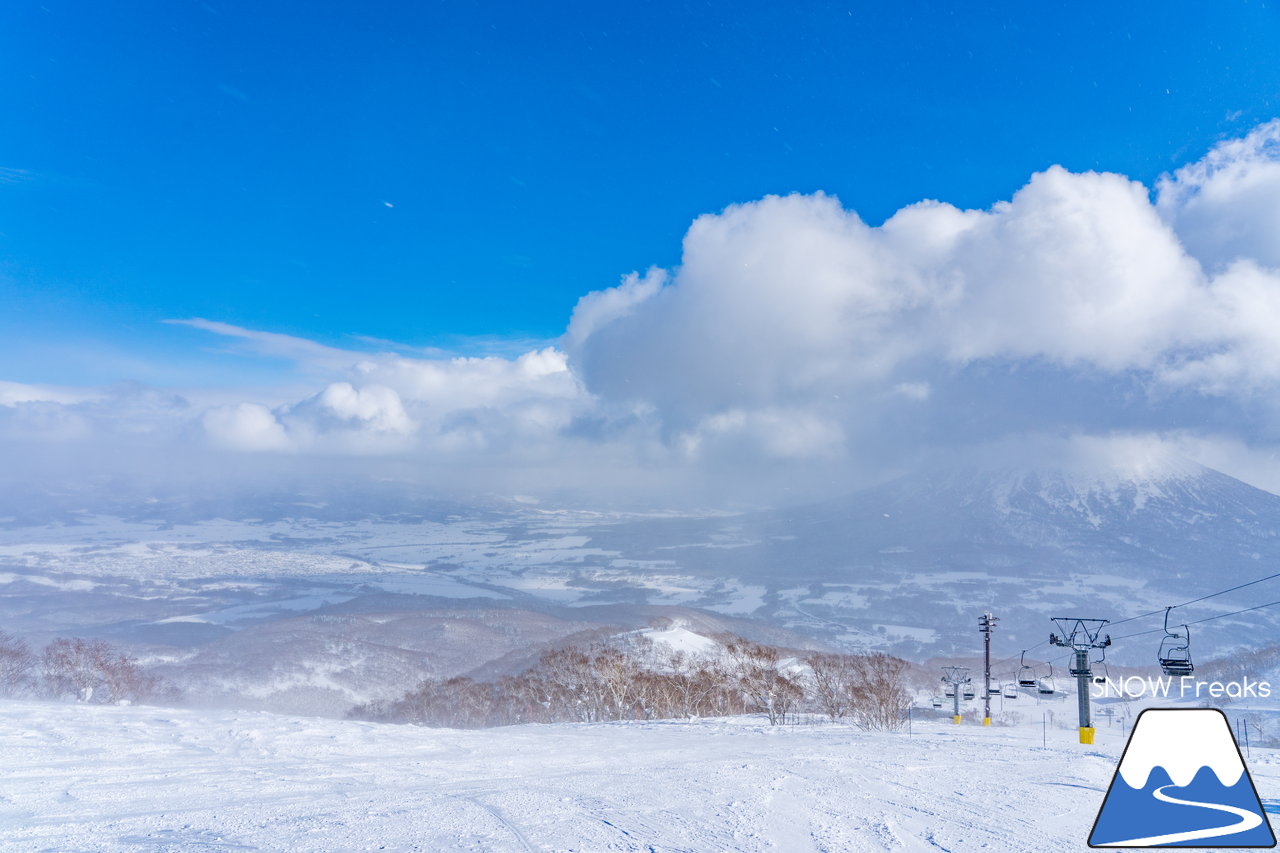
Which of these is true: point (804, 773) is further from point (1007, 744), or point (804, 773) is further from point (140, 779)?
point (140, 779)

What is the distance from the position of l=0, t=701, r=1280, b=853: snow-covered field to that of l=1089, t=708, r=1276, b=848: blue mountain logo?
3358 mm

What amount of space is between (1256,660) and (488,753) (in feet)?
579

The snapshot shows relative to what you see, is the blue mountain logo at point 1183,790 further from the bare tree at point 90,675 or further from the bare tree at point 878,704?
the bare tree at point 90,675

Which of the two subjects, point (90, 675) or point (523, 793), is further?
point (90, 675)

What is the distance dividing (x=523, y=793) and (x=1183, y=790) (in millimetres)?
10231

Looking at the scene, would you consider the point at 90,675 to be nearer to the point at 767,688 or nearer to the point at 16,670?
the point at 16,670

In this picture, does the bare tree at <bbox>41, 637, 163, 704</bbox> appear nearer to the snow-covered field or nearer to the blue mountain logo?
the snow-covered field

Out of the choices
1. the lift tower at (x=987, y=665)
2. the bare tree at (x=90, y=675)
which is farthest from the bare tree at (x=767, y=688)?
the bare tree at (x=90, y=675)

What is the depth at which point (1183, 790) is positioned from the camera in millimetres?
6805

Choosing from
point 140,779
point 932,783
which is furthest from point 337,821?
point 932,783

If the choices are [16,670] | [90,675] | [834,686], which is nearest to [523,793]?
[834,686]

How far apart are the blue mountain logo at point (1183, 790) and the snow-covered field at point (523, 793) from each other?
11.0 ft

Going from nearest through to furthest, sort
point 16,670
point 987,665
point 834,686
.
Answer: point 987,665
point 834,686
point 16,670

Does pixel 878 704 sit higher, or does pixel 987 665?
pixel 987 665
